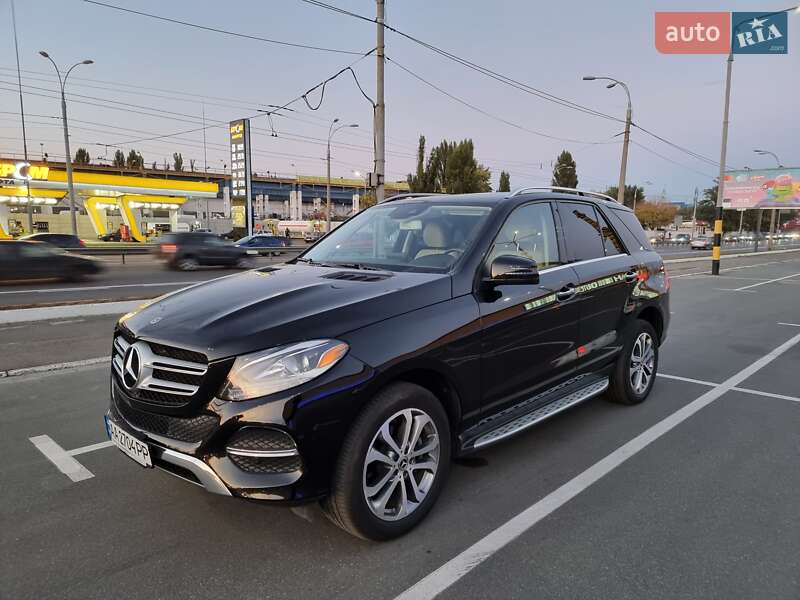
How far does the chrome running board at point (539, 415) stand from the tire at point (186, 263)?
19.8 metres

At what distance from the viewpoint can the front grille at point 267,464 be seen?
7.62 ft

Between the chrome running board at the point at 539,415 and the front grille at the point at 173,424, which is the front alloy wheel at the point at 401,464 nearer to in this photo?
the chrome running board at the point at 539,415

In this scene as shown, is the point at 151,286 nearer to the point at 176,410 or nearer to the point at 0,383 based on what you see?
the point at 0,383

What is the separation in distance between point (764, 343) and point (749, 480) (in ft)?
17.3

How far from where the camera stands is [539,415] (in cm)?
348

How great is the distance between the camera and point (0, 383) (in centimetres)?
532

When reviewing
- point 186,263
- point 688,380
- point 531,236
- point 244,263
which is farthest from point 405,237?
point 244,263

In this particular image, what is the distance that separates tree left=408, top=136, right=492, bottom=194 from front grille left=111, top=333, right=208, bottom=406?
5605 centimetres

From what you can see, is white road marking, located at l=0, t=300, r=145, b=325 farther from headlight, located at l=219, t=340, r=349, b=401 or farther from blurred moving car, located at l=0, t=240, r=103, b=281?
blurred moving car, located at l=0, t=240, r=103, b=281

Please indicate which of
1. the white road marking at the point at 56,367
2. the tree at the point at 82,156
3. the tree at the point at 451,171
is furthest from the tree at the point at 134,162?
the white road marking at the point at 56,367

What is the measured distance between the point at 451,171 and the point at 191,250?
139 feet

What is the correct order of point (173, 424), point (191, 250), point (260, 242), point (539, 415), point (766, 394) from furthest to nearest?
point (260, 242)
point (191, 250)
point (766, 394)
point (539, 415)
point (173, 424)

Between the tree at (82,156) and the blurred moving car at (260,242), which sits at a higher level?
the tree at (82,156)

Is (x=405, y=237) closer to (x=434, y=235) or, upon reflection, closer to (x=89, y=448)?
(x=434, y=235)
